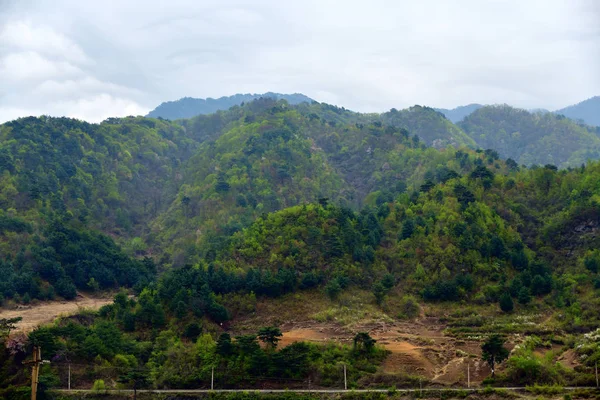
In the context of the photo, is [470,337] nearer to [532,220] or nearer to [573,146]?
[532,220]

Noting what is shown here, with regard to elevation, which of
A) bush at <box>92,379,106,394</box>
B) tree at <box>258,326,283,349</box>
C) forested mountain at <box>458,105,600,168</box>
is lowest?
bush at <box>92,379,106,394</box>

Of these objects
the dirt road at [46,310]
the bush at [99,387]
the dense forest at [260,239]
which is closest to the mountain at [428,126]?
the dense forest at [260,239]

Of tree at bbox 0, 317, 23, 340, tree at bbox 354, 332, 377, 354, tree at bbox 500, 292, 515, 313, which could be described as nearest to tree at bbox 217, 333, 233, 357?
tree at bbox 354, 332, 377, 354

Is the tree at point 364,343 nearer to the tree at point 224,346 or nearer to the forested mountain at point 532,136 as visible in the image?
the tree at point 224,346

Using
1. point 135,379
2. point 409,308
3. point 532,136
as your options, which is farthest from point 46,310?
point 532,136

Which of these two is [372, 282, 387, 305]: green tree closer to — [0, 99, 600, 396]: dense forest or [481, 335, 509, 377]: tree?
[0, 99, 600, 396]: dense forest

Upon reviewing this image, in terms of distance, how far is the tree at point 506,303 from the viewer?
4844 cm

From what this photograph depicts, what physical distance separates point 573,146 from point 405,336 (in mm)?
106046

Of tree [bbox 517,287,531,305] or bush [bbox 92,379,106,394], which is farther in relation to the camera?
tree [bbox 517,287,531,305]

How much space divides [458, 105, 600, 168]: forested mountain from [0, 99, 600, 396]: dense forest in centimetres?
4468

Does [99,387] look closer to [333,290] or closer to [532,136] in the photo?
[333,290]

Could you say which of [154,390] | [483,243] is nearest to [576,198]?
[483,243]

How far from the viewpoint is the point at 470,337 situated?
44500mm

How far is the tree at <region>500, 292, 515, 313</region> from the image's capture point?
4844 centimetres
